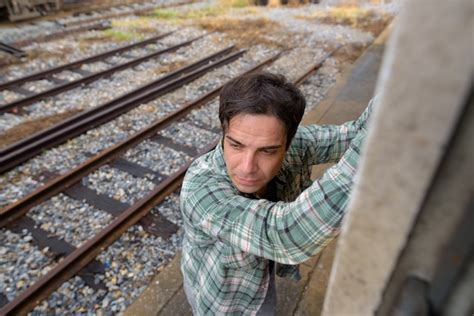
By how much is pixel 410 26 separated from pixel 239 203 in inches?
43.9

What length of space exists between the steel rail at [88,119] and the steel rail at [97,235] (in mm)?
937

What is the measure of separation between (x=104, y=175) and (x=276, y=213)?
4.20m

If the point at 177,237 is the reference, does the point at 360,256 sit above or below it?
above

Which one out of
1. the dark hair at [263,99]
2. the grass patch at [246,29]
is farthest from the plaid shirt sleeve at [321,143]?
the grass patch at [246,29]

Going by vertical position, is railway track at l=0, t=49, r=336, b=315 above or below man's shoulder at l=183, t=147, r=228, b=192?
below

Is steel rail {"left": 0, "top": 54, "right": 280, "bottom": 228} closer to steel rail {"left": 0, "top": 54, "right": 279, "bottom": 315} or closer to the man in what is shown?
steel rail {"left": 0, "top": 54, "right": 279, "bottom": 315}

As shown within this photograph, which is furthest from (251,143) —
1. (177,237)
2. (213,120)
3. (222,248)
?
(213,120)

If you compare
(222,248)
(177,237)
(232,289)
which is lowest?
(177,237)

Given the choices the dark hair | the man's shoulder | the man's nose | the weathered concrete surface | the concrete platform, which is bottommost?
the concrete platform

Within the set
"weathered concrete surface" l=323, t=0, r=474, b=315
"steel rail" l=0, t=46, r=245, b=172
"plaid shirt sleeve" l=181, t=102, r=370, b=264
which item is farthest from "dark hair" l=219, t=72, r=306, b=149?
"steel rail" l=0, t=46, r=245, b=172

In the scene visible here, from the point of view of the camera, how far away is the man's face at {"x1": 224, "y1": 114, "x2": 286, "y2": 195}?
5.69ft

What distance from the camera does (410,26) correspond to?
15.0 inches

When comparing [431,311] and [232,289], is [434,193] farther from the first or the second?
[232,289]

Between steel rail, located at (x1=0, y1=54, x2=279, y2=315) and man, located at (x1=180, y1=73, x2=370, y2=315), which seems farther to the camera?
steel rail, located at (x1=0, y1=54, x2=279, y2=315)
